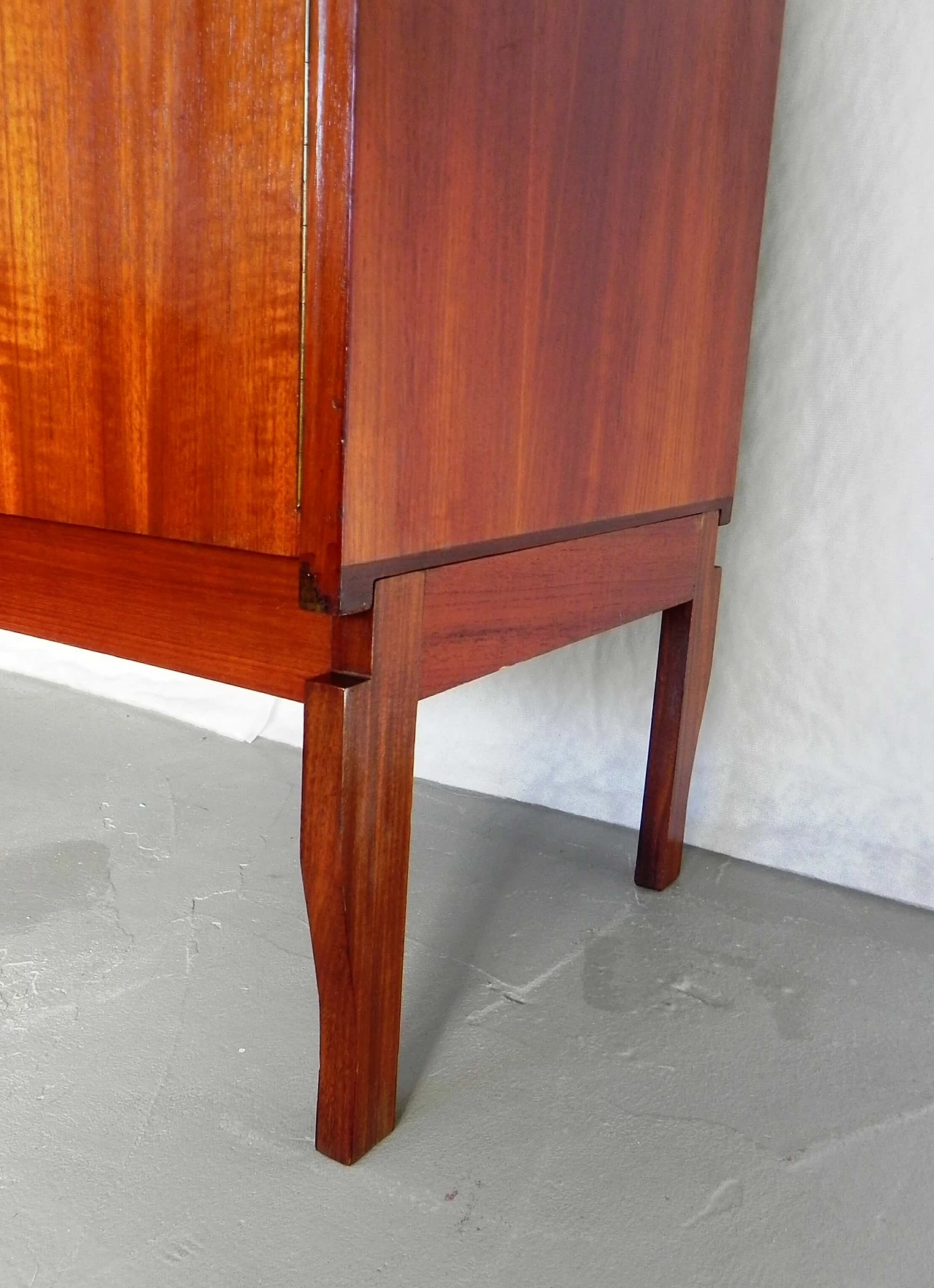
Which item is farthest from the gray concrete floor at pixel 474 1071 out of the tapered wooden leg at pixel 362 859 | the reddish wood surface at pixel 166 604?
the reddish wood surface at pixel 166 604

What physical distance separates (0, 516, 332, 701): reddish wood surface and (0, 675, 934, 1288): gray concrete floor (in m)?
0.30

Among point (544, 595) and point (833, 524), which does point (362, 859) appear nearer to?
point (544, 595)

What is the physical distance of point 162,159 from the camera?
62 cm

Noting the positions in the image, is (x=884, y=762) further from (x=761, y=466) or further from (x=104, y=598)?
(x=104, y=598)

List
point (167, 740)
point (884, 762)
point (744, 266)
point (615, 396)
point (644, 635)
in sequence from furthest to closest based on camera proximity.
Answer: point (167, 740), point (644, 635), point (884, 762), point (744, 266), point (615, 396)

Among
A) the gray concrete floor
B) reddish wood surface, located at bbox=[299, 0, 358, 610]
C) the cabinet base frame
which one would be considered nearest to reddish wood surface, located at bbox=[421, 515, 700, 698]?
the cabinet base frame

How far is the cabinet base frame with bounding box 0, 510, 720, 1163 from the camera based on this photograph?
67 centimetres

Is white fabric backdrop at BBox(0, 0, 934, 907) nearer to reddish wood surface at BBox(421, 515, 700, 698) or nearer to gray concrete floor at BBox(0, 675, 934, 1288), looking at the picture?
gray concrete floor at BBox(0, 675, 934, 1288)

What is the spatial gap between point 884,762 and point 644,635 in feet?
0.98

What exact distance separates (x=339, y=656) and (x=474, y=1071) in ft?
1.18

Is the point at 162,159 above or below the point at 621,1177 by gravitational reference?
above

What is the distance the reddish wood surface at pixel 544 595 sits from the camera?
2.39 ft

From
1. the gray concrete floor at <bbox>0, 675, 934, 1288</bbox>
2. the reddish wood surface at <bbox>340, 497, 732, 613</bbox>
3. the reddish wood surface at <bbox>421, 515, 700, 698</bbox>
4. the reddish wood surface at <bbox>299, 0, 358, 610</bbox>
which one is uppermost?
the reddish wood surface at <bbox>299, 0, 358, 610</bbox>

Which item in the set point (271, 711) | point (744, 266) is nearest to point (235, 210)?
point (744, 266)
